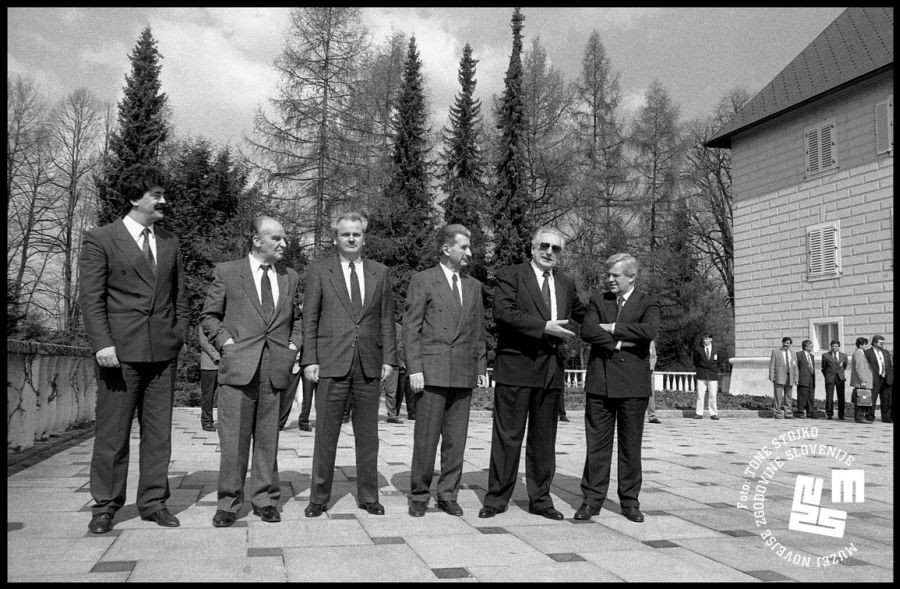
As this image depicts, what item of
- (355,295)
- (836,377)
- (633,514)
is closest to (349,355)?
(355,295)

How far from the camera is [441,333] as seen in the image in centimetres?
547

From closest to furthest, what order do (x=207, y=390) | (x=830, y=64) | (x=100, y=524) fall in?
(x=100, y=524) < (x=207, y=390) < (x=830, y=64)

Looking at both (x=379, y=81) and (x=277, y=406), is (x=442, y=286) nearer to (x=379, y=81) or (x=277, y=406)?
(x=277, y=406)

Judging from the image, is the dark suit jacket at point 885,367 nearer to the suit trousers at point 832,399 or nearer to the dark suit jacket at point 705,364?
the suit trousers at point 832,399

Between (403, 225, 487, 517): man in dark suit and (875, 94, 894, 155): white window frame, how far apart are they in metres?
18.9

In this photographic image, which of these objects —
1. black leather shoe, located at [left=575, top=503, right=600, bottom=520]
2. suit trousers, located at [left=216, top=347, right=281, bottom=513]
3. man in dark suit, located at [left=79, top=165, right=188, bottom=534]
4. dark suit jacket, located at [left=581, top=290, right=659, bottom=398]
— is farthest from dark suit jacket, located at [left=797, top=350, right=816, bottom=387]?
man in dark suit, located at [left=79, top=165, right=188, bottom=534]

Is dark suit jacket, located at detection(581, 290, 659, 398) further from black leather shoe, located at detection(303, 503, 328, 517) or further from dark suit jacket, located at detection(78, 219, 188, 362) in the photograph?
dark suit jacket, located at detection(78, 219, 188, 362)

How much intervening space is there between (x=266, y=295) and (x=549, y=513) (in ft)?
7.84

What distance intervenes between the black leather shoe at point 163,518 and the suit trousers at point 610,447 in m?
2.63

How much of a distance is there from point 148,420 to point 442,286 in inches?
84.3

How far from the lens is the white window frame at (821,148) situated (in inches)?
869

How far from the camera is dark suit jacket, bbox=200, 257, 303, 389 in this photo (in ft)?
16.4

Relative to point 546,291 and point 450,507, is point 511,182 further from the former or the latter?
point 450,507

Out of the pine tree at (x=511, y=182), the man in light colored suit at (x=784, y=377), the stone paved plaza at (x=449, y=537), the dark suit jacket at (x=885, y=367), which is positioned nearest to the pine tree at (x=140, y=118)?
the pine tree at (x=511, y=182)
